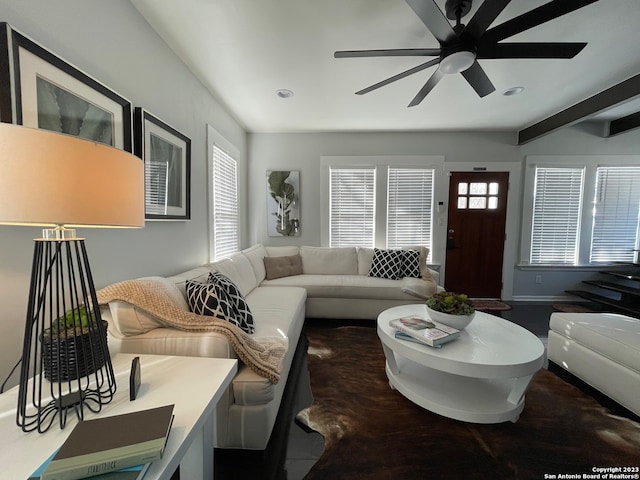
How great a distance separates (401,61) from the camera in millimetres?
2180

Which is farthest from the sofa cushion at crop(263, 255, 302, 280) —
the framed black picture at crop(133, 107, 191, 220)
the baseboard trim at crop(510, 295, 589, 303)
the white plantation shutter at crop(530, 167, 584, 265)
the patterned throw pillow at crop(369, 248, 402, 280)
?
the white plantation shutter at crop(530, 167, 584, 265)

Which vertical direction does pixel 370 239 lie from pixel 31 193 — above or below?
below

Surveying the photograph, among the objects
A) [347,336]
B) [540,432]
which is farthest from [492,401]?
[347,336]

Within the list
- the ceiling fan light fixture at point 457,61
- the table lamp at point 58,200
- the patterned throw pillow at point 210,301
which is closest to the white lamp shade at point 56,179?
the table lamp at point 58,200

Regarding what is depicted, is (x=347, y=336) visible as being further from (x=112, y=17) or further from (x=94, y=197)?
(x=112, y=17)

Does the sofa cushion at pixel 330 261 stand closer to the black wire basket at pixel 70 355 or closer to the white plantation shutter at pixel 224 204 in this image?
the white plantation shutter at pixel 224 204

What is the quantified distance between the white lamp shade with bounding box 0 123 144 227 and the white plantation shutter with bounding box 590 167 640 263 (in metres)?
5.68

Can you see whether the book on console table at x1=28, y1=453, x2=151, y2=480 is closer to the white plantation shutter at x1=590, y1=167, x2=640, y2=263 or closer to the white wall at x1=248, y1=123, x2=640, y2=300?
the white wall at x1=248, y1=123, x2=640, y2=300

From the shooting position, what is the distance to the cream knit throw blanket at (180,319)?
1.27m

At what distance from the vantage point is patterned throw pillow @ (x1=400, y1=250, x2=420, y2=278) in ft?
11.1

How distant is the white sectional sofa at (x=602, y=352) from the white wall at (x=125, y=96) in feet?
9.18

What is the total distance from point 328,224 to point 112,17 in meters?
3.16

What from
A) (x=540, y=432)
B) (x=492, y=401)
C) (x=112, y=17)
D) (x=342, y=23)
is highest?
(x=342, y=23)

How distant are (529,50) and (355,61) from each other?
119 centimetres
